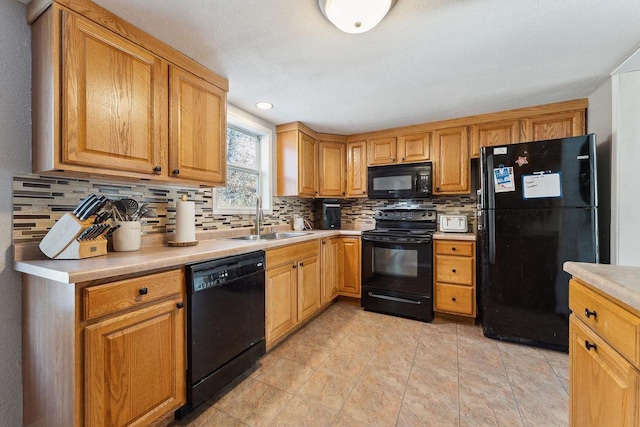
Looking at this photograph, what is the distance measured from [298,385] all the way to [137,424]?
856mm

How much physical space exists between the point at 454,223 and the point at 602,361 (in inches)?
85.5

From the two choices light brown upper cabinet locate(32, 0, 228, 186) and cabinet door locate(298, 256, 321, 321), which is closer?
light brown upper cabinet locate(32, 0, 228, 186)

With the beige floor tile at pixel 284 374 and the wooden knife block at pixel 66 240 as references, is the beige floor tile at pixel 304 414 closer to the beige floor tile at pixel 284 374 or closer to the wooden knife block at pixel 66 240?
the beige floor tile at pixel 284 374

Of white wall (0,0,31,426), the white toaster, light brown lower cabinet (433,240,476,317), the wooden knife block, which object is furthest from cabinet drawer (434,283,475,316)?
white wall (0,0,31,426)

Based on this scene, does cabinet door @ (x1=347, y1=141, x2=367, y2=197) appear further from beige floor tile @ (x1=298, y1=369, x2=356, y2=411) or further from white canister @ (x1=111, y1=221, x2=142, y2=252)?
white canister @ (x1=111, y1=221, x2=142, y2=252)

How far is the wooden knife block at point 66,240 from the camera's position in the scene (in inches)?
48.0

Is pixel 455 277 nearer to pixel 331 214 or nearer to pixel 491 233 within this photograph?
pixel 491 233

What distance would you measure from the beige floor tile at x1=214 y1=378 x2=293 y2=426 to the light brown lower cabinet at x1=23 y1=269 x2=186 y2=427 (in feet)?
0.89

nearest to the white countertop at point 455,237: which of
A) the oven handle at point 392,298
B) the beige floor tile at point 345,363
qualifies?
the oven handle at point 392,298

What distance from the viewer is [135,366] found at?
46.6 inches

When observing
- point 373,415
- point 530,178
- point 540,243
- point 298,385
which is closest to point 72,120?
point 298,385

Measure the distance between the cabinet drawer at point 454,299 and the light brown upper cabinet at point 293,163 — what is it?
181 centimetres

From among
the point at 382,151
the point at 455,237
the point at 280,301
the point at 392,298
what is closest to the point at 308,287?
the point at 280,301

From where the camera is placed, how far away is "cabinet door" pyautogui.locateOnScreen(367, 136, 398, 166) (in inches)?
128
